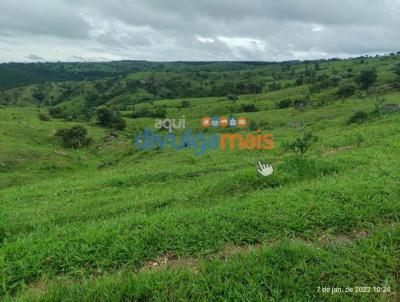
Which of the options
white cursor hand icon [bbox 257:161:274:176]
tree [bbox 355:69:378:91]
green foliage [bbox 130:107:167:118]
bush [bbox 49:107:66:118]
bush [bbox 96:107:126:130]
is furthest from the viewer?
green foliage [bbox 130:107:167:118]

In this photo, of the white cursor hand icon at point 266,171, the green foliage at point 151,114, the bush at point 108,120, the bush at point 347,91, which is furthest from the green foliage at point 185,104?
the white cursor hand icon at point 266,171

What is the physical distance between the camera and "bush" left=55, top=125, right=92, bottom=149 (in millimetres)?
50656

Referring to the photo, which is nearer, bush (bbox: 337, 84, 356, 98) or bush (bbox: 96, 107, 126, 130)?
bush (bbox: 337, 84, 356, 98)

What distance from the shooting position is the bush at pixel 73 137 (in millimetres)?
50656

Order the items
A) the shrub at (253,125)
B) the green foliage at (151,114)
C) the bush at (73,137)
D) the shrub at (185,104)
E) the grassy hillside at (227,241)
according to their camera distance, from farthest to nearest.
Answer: the shrub at (185,104) → the green foliage at (151,114) → the bush at (73,137) → the shrub at (253,125) → the grassy hillside at (227,241)

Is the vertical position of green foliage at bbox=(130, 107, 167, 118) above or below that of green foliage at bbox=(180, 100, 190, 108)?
below

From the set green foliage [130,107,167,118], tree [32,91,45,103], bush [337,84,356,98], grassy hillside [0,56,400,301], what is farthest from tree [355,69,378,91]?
tree [32,91,45,103]

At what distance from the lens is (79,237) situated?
5949 mm

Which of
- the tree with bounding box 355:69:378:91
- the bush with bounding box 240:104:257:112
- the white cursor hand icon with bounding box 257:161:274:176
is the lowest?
the bush with bounding box 240:104:257:112

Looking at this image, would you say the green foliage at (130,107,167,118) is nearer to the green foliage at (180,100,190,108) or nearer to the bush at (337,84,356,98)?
the green foliage at (180,100,190,108)

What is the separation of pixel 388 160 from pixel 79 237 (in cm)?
1001

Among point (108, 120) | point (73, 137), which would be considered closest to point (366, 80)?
point (108, 120)

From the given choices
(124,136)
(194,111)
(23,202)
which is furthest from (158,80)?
(23,202)

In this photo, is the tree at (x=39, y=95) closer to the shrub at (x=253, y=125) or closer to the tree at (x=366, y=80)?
the shrub at (x=253, y=125)
